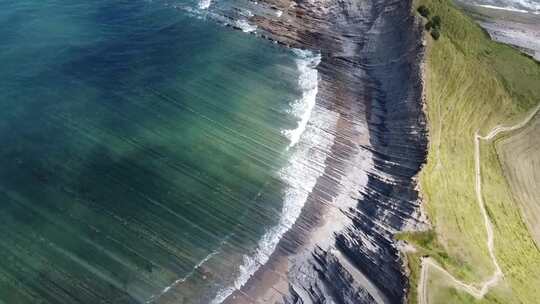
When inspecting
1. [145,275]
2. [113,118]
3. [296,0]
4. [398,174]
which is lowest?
[145,275]

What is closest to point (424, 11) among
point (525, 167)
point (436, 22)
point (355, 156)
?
point (436, 22)

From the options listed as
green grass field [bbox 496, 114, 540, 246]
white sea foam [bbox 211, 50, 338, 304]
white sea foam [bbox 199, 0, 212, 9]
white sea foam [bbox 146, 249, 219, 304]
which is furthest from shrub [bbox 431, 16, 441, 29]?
white sea foam [bbox 146, 249, 219, 304]

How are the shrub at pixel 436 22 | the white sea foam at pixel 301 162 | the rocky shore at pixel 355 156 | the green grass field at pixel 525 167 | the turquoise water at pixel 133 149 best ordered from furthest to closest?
1. the shrub at pixel 436 22
2. the green grass field at pixel 525 167
3. the white sea foam at pixel 301 162
4. the turquoise water at pixel 133 149
5. the rocky shore at pixel 355 156

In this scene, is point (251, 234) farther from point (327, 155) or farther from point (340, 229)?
point (327, 155)

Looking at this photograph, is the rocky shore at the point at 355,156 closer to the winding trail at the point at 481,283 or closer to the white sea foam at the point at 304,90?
the white sea foam at the point at 304,90

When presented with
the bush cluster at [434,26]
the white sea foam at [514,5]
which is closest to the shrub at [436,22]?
the bush cluster at [434,26]

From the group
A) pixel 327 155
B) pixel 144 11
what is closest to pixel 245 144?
pixel 327 155
